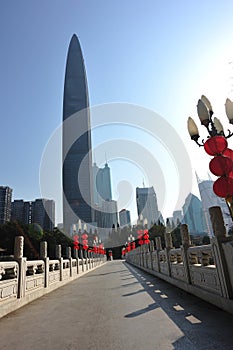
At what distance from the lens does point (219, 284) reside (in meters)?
4.25

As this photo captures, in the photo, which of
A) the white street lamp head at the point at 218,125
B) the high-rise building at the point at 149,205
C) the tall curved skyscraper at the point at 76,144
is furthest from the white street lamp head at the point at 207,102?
the tall curved skyscraper at the point at 76,144

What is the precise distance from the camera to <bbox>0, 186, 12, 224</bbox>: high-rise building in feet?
192

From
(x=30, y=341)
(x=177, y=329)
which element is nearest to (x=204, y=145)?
(x=177, y=329)

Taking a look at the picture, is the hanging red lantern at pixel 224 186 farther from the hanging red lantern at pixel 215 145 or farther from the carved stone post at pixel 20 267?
the carved stone post at pixel 20 267

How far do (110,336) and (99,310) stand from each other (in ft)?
6.27

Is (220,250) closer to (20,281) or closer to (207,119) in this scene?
(207,119)

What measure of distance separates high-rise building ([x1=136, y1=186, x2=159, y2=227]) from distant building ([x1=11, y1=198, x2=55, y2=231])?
81.8 ft

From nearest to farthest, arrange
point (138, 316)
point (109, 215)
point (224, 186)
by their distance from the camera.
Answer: point (138, 316)
point (224, 186)
point (109, 215)

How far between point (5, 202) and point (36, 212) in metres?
10.3

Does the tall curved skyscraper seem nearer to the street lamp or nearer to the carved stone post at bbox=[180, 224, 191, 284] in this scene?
the carved stone post at bbox=[180, 224, 191, 284]

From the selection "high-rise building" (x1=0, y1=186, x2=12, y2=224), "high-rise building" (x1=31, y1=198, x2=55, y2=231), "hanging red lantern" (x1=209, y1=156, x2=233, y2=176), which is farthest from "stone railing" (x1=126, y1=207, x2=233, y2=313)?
"high-rise building" (x1=31, y1=198, x2=55, y2=231)

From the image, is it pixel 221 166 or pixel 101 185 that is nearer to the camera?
pixel 221 166

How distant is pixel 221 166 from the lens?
4.68 m

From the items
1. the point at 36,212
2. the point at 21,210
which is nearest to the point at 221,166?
the point at 36,212
